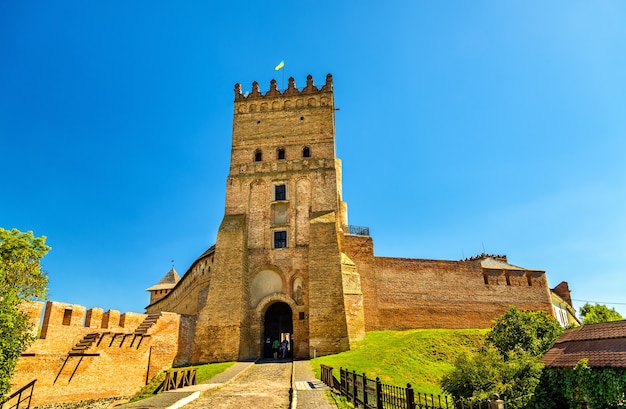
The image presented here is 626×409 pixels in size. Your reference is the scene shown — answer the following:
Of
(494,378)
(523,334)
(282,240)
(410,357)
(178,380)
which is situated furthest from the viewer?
(282,240)

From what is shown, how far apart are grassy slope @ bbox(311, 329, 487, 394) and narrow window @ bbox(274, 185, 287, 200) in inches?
391

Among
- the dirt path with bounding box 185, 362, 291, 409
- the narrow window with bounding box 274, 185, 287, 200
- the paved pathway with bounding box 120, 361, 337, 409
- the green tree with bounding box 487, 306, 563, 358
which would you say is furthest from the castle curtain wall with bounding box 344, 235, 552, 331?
the green tree with bounding box 487, 306, 563, 358

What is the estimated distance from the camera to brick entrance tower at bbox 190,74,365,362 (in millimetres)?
23125

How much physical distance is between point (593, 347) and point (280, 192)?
19364 mm

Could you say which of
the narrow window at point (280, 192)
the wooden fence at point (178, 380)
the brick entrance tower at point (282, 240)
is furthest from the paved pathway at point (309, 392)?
the narrow window at point (280, 192)

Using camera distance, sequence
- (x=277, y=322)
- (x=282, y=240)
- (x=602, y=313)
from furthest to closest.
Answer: (x=602, y=313)
(x=282, y=240)
(x=277, y=322)

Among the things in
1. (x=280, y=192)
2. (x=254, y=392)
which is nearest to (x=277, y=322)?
(x=280, y=192)

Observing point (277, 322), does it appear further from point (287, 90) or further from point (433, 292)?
point (287, 90)

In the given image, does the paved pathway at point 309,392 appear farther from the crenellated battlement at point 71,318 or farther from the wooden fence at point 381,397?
the crenellated battlement at point 71,318

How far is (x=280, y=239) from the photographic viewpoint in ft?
86.7

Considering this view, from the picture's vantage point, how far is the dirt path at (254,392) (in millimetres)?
11469

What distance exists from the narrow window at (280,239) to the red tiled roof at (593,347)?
15.9m

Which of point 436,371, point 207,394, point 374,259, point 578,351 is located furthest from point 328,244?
point 578,351

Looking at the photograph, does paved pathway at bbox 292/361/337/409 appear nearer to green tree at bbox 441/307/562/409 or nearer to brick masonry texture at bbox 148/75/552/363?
green tree at bbox 441/307/562/409
